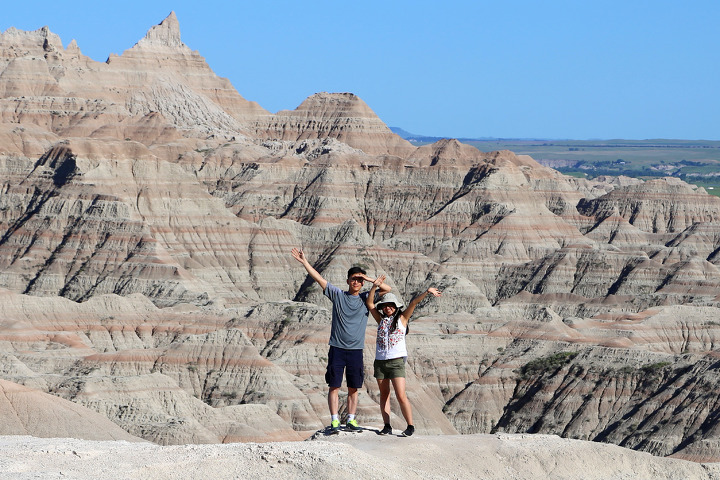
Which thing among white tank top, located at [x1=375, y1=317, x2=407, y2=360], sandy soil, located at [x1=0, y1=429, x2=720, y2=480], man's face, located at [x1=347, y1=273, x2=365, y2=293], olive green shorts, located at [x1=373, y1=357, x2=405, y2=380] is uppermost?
man's face, located at [x1=347, y1=273, x2=365, y2=293]

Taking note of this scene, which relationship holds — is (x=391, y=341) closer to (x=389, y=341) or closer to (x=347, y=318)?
(x=389, y=341)

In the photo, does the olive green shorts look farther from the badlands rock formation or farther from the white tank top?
the badlands rock formation

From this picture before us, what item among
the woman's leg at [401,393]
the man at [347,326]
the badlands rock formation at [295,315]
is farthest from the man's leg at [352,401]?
the badlands rock formation at [295,315]

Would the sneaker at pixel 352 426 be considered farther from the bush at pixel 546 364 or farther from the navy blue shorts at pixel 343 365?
the bush at pixel 546 364

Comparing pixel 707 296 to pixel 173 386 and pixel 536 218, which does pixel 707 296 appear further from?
pixel 173 386

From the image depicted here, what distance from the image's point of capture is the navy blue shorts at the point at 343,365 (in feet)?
105

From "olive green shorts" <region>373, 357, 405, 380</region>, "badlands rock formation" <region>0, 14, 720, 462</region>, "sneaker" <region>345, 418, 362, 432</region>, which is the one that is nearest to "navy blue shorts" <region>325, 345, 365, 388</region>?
"olive green shorts" <region>373, 357, 405, 380</region>

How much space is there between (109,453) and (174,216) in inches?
5621

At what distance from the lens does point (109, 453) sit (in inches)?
1221

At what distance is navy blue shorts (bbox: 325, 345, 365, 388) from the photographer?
32.1 metres

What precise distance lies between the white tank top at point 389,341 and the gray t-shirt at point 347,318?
0.44 m

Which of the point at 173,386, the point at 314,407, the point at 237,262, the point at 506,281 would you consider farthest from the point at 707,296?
the point at 173,386

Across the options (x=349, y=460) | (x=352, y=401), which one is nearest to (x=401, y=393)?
(x=352, y=401)

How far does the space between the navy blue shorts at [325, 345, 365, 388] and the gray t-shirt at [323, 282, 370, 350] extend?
0.15 metres
